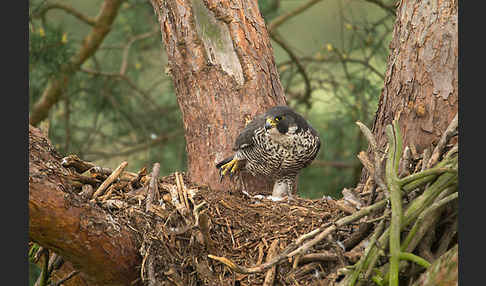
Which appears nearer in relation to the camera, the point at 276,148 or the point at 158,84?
the point at 276,148

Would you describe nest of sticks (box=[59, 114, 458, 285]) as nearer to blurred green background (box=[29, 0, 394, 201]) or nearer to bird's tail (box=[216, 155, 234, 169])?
bird's tail (box=[216, 155, 234, 169])

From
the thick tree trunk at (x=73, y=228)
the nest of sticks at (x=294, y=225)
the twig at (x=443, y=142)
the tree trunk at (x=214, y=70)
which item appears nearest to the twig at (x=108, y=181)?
the nest of sticks at (x=294, y=225)

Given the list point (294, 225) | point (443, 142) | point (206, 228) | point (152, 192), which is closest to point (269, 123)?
point (294, 225)

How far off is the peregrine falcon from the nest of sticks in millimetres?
464

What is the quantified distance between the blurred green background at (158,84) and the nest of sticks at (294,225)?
254cm

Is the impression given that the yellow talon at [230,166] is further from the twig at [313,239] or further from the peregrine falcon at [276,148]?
the twig at [313,239]

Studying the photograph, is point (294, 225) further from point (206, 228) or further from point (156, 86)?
point (156, 86)

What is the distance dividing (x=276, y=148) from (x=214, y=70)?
2.12 ft

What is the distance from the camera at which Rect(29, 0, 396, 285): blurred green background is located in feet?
17.6

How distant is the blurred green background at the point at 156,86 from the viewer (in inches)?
212

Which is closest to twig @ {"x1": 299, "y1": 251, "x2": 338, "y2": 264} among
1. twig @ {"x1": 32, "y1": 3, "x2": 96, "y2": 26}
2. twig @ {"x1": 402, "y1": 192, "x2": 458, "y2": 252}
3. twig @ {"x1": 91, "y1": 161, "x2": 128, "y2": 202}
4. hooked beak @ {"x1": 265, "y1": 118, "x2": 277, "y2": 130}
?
twig @ {"x1": 402, "y1": 192, "x2": 458, "y2": 252}

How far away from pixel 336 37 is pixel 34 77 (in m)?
3.18

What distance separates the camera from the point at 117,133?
→ 21.8 ft

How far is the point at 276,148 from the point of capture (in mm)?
3803
